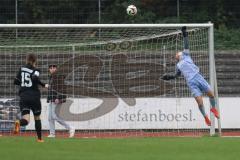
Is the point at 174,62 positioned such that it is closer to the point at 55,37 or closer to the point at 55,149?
the point at 55,37

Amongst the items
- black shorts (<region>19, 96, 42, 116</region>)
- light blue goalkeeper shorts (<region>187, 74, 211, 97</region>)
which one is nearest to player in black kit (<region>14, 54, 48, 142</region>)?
black shorts (<region>19, 96, 42, 116</region>)

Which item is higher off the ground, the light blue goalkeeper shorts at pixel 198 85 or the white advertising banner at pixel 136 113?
the light blue goalkeeper shorts at pixel 198 85

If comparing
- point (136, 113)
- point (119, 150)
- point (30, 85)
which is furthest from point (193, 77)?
point (119, 150)

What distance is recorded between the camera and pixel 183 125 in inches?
899

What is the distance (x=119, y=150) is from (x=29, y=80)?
3.81 meters

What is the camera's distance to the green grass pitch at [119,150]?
12.7 m

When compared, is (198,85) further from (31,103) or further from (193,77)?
(31,103)

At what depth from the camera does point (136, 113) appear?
76.5 feet

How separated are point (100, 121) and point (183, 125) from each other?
2761 millimetres

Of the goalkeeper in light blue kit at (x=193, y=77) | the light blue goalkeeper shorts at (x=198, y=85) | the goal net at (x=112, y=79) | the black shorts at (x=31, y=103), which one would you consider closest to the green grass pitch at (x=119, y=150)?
the black shorts at (x=31, y=103)

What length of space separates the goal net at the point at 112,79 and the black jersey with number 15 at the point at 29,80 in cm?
485

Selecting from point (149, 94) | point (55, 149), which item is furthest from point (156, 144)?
point (149, 94)

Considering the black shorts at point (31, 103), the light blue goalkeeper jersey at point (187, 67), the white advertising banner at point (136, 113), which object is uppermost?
the light blue goalkeeper jersey at point (187, 67)

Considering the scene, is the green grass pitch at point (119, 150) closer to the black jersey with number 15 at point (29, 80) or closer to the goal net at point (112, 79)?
the black jersey with number 15 at point (29, 80)
